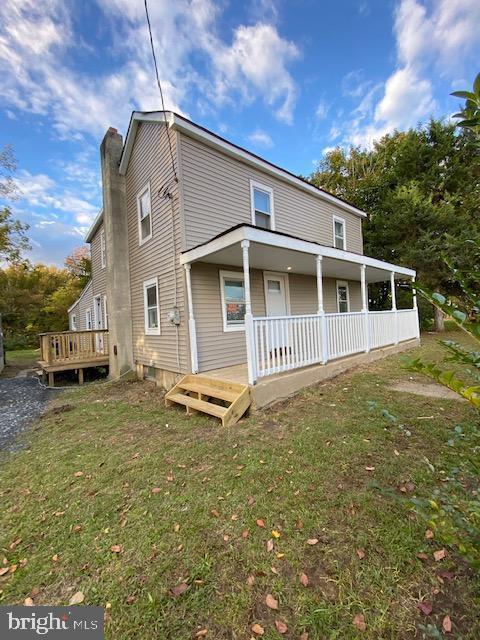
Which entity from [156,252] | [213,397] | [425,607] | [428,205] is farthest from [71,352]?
[428,205]

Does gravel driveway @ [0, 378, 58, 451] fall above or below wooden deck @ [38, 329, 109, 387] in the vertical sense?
below

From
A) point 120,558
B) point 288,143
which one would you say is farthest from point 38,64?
point 120,558

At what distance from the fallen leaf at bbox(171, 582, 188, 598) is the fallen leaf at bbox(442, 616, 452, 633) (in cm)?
155

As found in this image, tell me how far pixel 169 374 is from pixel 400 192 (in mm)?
15047

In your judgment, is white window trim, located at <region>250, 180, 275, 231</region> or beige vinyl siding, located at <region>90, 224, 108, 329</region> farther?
beige vinyl siding, located at <region>90, 224, 108, 329</region>

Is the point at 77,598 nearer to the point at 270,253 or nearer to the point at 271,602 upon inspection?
the point at 271,602

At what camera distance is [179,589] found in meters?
1.92

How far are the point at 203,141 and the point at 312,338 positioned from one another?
18.0ft

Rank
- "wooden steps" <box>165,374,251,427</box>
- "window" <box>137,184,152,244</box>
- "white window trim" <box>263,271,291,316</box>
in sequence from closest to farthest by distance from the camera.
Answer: "wooden steps" <box>165,374,251,427</box> < "window" <box>137,184,152,244</box> < "white window trim" <box>263,271,291,316</box>

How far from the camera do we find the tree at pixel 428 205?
1407cm

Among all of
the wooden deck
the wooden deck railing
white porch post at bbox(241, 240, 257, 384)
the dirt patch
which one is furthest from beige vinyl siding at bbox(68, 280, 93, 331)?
the dirt patch

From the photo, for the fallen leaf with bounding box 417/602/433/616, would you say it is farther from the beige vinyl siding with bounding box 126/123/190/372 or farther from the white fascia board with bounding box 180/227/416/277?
the beige vinyl siding with bounding box 126/123/190/372

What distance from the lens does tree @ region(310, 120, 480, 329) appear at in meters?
14.1

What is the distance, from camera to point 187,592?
1.91m
